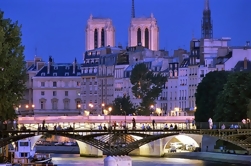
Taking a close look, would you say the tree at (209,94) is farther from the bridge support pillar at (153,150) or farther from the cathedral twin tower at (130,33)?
the cathedral twin tower at (130,33)

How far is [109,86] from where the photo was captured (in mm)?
163875

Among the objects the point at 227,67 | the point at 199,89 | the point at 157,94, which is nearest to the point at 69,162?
the point at 199,89

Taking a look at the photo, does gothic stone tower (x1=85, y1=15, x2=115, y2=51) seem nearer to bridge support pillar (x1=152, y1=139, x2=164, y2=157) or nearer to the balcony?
the balcony

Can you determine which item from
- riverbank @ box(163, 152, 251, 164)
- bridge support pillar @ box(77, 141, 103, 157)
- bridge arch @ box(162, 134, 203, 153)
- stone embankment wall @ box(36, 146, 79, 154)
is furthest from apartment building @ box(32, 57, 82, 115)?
riverbank @ box(163, 152, 251, 164)

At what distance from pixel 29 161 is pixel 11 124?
2454 mm

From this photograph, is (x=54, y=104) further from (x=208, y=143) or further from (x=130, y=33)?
(x=208, y=143)

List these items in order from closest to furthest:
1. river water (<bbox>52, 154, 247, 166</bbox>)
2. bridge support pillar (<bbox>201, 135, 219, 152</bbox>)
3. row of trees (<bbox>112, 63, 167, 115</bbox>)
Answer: river water (<bbox>52, 154, 247, 166</bbox>) < bridge support pillar (<bbox>201, 135, 219, 152</bbox>) < row of trees (<bbox>112, 63, 167, 115</bbox>)

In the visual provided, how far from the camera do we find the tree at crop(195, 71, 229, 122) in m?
111

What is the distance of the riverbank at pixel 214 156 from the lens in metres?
91.0

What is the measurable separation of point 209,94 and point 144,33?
74.7 metres

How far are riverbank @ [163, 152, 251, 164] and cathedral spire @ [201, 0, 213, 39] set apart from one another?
145 ft

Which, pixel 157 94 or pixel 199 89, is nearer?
pixel 199 89

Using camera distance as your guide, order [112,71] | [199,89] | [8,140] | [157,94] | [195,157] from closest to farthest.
Answer: 1. [8,140]
2. [195,157]
3. [199,89]
4. [157,94]
5. [112,71]

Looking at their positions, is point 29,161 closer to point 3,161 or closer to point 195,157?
point 3,161
